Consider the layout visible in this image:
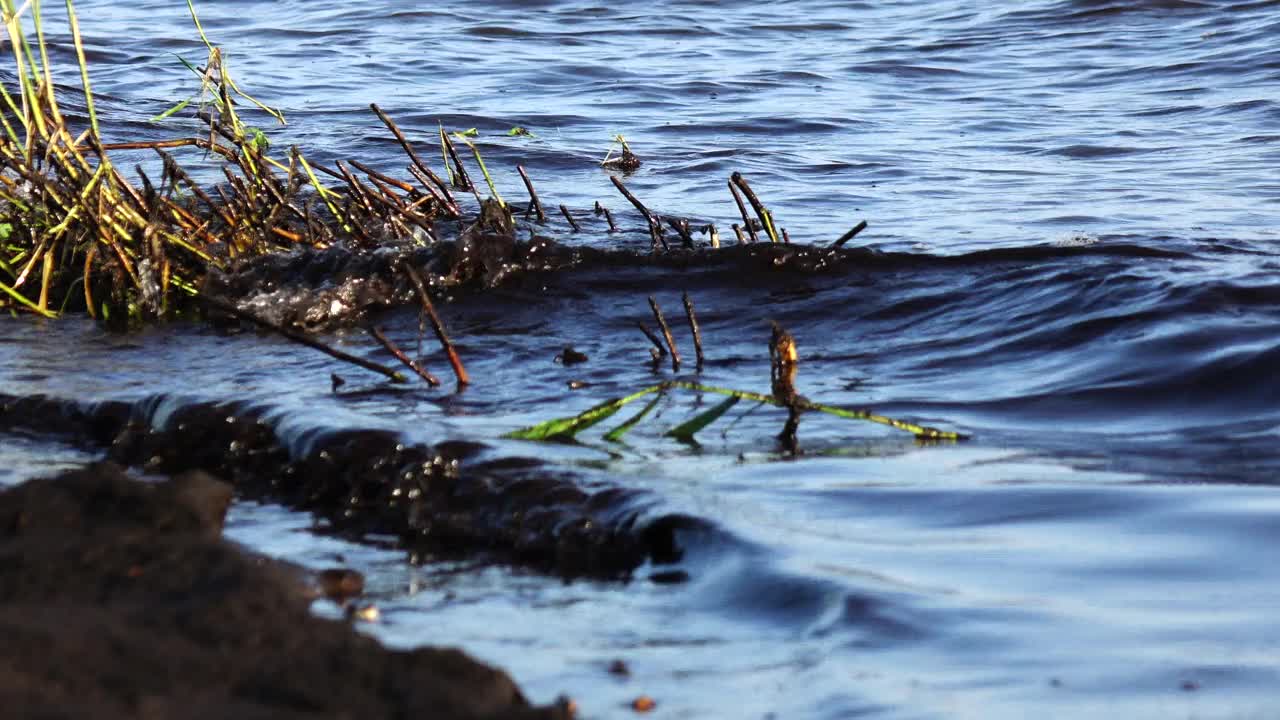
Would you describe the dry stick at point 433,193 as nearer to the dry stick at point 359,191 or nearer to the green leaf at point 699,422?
the dry stick at point 359,191

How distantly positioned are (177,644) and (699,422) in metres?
1.79

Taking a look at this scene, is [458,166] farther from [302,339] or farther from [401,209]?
[302,339]

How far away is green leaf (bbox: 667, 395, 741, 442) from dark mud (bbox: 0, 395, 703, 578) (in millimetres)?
305

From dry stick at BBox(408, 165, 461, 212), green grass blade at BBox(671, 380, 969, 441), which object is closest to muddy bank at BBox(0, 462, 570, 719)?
green grass blade at BBox(671, 380, 969, 441)

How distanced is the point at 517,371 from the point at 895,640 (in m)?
2.54

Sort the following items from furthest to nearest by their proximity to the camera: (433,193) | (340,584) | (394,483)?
(433,193) < (394,483) < (340,584)

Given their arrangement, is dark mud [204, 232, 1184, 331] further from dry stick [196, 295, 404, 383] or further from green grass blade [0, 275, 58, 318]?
dry stick [196, 295, 404, 383]

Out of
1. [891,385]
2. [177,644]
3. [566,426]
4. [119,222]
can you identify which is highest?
[119,222]

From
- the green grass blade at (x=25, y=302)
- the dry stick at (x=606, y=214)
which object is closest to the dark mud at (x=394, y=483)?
the green grass blade at (x=25, y=302)

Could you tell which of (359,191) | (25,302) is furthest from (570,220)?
(25,302)

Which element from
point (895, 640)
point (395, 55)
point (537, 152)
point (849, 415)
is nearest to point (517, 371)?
point (849, 415)

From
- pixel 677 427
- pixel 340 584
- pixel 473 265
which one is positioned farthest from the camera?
pixel 473 265

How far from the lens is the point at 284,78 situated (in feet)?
41.5

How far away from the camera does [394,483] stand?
12.2 feet
